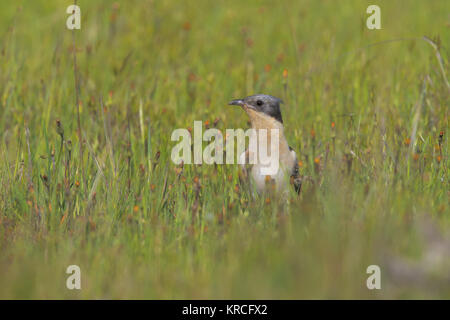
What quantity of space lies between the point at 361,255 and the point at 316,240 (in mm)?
240

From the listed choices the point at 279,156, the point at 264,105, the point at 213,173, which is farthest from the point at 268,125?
the point at 213,173

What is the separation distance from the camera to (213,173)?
5.43m

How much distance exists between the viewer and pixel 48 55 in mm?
9086

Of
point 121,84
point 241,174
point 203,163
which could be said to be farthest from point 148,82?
point 241,174

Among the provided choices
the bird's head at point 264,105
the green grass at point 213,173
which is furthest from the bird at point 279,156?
the green grass at point 213,173

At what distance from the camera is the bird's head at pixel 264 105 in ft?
19.4

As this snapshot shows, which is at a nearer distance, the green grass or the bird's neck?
the green grass

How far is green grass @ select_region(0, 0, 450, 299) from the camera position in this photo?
387 centimetres

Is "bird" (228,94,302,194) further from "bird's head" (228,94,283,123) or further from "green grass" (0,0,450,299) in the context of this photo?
"green grass" (0,0,450,299)

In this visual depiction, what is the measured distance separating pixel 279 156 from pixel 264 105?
1.57 ft

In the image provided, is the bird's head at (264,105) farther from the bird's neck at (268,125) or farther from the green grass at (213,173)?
the green grass at (213,173)

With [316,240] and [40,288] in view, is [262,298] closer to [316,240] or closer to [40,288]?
[316,240]

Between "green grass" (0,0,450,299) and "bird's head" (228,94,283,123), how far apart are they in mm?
349

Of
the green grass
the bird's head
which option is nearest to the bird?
the bird's head
